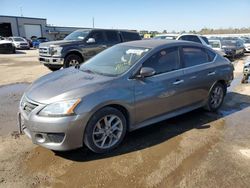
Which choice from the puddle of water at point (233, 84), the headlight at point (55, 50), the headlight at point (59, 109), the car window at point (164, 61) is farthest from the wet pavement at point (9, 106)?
the puddle of water at point (233, 84)

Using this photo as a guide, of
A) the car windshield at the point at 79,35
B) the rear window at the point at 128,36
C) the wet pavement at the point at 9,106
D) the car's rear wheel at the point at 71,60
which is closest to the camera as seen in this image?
the wet pavement at the point at 9,106

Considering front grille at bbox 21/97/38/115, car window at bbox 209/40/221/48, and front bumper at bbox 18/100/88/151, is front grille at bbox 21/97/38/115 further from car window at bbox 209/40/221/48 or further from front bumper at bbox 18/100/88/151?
car window at bbox 209/40/221/48

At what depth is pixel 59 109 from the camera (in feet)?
11.1

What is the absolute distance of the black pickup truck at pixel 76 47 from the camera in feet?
33.7

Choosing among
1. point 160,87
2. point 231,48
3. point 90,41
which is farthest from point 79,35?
point 231,48

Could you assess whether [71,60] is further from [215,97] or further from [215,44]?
[215,44]

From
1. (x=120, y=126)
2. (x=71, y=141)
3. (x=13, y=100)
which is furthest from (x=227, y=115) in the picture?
(x=13, y=100)

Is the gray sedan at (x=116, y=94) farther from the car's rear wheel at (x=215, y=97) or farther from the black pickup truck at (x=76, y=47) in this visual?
the black pickup truck at (x=76, y=47)

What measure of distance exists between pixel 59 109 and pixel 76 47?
7.53 m

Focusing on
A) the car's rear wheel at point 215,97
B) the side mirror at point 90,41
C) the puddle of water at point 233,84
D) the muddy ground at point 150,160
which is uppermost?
the side mirror at point 90,41

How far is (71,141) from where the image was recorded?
11.3 feet

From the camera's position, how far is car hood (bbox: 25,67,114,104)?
3504mm

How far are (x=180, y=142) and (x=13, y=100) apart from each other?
4659 millimetres

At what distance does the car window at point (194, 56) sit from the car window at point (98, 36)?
650 centimetres
